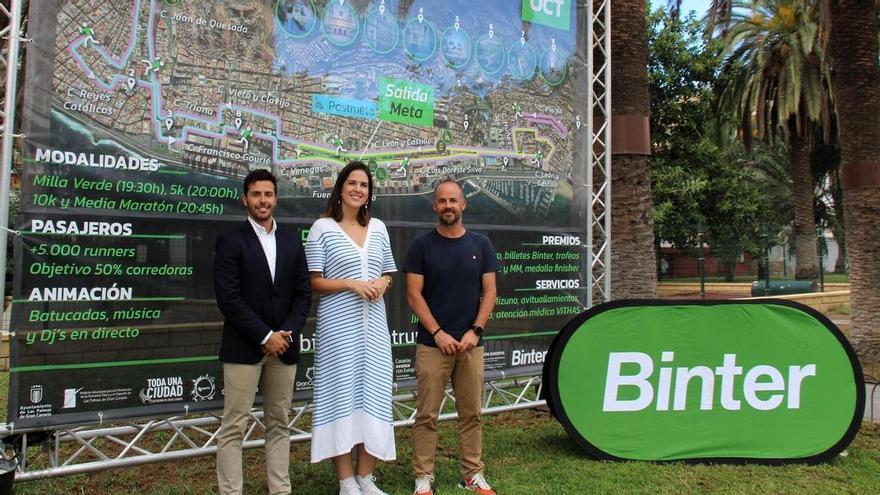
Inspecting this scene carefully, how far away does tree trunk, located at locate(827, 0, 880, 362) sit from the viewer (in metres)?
9.03

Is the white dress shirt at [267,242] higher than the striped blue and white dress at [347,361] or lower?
higher

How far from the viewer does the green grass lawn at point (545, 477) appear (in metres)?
4.42

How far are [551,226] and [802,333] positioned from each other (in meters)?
2.17

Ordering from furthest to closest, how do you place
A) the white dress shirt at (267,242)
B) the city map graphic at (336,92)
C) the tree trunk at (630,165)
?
1. the tree trunk at (630,165)
2. the city map graphic at (336,92)
3. the white dress shirt at (267,242)

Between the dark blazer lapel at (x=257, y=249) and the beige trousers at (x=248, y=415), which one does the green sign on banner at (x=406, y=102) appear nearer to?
the dark blazer lapel at (x=257, y=249)

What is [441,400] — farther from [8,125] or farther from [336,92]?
[8,125]

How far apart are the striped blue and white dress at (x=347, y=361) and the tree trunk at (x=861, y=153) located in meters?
7.76

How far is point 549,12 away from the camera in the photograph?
20.7 ft

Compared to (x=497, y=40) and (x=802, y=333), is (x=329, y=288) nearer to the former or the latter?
(x=497, y=40)

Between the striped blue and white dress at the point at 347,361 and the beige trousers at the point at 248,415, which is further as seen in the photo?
the striped blue and white dress at the point at 347,361

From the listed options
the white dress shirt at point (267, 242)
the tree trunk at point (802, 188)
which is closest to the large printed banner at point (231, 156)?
the white dress shirt at point (267, 242)

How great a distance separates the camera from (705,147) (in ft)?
59.7

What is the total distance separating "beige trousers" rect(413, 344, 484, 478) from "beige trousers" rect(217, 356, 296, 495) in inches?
31.2

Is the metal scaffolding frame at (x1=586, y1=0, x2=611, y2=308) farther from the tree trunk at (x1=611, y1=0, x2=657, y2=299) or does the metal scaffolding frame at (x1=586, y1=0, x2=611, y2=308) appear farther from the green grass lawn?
the green grass lawn
